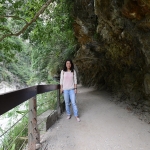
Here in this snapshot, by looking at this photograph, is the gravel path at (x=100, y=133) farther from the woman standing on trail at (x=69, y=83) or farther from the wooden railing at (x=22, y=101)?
the woman standing on trail at (x=69, y=83)

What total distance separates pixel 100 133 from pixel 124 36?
313 cm

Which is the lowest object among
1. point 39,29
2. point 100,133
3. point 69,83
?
point 100,133

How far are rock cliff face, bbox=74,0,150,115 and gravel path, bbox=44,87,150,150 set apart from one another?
140 centimetres

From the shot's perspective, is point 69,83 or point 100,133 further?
point 69,83

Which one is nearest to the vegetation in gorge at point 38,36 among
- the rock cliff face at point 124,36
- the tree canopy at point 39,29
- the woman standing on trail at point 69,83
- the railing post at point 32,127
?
the tree canopy at point 39,29

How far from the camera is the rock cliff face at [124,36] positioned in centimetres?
421

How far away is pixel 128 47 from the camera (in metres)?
5.54

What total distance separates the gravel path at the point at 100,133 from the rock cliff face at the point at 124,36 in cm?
140

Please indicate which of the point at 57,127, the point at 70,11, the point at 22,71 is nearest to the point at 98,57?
the point at 70,11

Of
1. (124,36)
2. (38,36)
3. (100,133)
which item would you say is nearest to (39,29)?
(38,36)

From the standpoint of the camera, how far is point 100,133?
3.69 metres

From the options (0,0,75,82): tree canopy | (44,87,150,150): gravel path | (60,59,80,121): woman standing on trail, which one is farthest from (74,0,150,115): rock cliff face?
(60,59,80,121): woman standing on trail

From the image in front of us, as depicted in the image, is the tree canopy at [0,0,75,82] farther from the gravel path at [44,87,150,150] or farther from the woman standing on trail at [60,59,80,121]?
the gravel path at [44,87,150,150]

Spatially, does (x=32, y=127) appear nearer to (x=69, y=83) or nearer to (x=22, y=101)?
(x=22, y=101)
